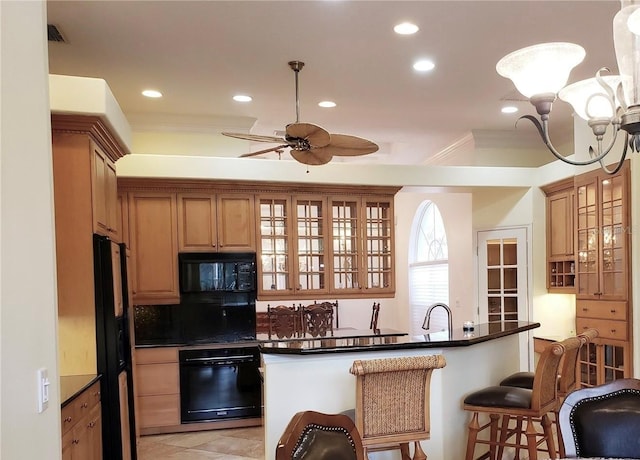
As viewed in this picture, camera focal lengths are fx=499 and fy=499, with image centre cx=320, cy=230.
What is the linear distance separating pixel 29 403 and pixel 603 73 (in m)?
2.32

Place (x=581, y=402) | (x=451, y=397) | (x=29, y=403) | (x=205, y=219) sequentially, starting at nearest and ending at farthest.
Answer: (x=29, y=403) < (x=581, y=402) < (x=451, y=397) < (x=205, y=219)

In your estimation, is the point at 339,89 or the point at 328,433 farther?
the point at 339,89

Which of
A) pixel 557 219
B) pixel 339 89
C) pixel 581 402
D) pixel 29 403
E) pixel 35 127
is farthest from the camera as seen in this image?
pixel 557 219

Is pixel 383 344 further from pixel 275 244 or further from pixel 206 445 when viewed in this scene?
pixel 275 244

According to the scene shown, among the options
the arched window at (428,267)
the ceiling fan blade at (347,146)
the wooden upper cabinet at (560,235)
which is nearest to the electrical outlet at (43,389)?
the ceiling fan blade at (347,146)

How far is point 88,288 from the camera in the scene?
3049mm

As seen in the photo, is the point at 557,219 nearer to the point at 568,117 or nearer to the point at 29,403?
the point at 568,117

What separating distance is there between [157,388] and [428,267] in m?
4.79

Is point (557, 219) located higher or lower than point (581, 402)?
higher

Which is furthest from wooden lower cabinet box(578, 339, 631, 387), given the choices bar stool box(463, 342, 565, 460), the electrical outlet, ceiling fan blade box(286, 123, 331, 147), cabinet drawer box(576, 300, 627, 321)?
the electrical outlet

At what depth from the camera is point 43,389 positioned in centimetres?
143

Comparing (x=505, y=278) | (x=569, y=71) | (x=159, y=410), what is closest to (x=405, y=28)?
(x=569, y=71)

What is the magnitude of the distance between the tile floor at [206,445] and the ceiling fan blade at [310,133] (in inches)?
98.5

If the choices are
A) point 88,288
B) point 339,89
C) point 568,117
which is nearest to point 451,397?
point 88,288
